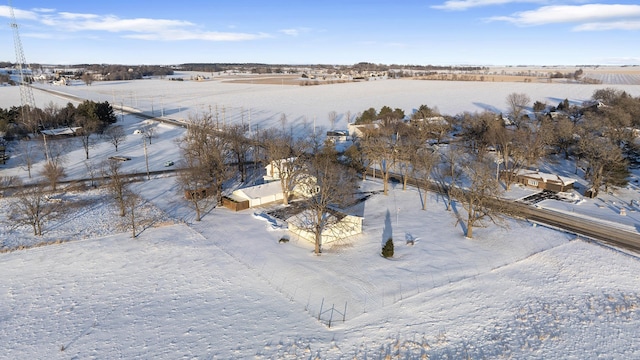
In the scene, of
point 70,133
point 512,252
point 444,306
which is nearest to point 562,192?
point 512,252

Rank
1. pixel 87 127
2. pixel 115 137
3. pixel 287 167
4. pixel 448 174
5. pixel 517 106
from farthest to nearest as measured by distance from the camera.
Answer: pixel 517 106 < pixel 87 127 < pixel 115 137 < pixel 448 174 < pixel 287 167

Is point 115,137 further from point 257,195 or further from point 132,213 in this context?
point 132,213

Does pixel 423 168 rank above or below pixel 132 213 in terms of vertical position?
below

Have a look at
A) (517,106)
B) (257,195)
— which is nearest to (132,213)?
(257,195)

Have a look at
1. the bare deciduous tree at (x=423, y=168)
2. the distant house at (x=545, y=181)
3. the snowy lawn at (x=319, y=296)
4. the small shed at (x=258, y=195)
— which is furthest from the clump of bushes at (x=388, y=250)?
the distant house at (x=545, y=181)

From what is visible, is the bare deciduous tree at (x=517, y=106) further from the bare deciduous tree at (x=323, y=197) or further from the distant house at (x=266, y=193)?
the distant house at (x=266, y=193)

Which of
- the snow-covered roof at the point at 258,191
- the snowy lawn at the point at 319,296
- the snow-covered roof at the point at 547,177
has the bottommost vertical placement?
the snowy lawn at the point at 319,296

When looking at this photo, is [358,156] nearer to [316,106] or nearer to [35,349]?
[35,349]
